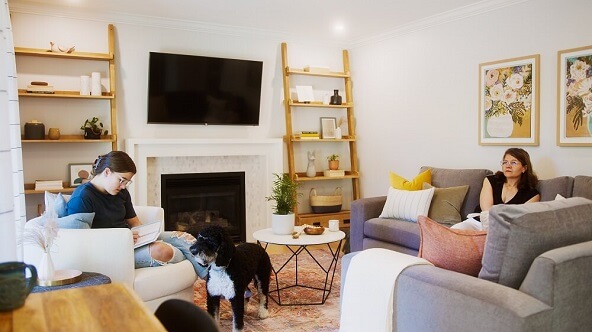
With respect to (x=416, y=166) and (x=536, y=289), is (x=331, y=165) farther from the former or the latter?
(x=536, y=289)

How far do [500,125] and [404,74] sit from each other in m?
1.38

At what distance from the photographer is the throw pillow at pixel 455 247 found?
6.86 feet

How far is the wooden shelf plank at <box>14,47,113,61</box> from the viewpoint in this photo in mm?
4461

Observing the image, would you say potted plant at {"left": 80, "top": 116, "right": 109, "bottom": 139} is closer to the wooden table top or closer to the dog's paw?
the dog's paw

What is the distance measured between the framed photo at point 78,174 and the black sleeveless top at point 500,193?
142 inches

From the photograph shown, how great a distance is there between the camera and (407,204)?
14.2 ft

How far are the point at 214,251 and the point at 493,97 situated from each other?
10.3 feet

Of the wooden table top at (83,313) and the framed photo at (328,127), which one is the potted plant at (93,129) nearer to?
the framed photo at (328,127)

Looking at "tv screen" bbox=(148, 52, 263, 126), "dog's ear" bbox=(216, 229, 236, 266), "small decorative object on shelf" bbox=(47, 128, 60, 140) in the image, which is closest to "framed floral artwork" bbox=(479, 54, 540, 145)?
"tv screen" bbox=(148, 52, 263, 126)

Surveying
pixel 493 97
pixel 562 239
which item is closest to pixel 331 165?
pixel 493 97

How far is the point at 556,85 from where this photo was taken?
4.15 m

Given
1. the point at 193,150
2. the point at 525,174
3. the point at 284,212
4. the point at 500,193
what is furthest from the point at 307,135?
the point at 525,174

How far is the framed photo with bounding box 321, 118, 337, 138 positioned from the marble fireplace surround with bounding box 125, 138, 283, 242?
2.26 feet

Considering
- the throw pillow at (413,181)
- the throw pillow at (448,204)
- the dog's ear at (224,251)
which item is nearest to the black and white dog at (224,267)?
the dog's ear at (224,251)
